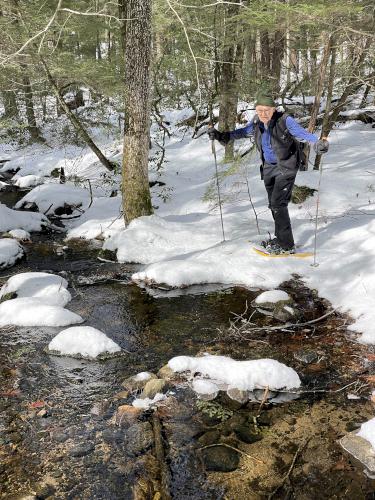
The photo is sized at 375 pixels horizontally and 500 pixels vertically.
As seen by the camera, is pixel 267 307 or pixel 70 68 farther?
pixel 70 68

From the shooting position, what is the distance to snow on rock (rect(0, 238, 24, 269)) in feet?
→ 23.4

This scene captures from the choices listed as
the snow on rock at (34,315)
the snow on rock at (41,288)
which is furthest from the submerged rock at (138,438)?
the snow on rock at (41,288)

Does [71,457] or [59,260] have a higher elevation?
[71,457]

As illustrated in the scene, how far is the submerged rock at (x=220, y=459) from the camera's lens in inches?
113

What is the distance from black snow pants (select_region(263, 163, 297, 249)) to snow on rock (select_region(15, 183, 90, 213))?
6.69 metres

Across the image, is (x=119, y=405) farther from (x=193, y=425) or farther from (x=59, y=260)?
(x=59, y=260)

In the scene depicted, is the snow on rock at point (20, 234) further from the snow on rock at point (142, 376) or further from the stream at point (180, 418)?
the snow on rock at point (142, 376)

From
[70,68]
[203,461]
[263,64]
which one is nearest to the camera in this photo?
[203,461]

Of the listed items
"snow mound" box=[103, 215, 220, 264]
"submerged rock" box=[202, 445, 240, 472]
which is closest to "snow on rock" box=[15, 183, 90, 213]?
"snow mound" box=[103, 215, 220, 264]

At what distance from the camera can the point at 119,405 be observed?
3.50 metres

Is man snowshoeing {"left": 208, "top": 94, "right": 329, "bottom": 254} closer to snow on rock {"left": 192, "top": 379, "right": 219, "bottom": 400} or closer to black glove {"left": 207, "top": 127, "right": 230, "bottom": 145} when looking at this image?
black glove {"left": 207, "top": 127, "right": 230, "bottom": 145}

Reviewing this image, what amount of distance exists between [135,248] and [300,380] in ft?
13.7

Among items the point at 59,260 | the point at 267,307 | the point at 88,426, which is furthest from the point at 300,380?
the point at 59,260

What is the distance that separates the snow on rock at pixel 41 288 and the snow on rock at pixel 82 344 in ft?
3.71
